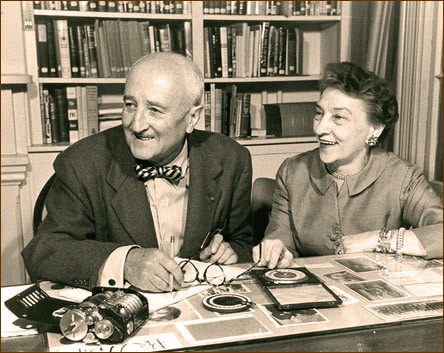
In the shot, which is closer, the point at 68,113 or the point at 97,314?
the point at 97,314

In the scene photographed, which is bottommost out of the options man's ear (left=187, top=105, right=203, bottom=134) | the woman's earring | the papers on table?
the papers on table

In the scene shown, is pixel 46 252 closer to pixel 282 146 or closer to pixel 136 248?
pixel 136 248

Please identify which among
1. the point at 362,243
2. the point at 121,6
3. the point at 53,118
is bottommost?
the point at 362,243

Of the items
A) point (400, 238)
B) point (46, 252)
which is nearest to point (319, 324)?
point (400, 238)

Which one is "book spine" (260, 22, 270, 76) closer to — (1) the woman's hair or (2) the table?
(1) the woman's hair

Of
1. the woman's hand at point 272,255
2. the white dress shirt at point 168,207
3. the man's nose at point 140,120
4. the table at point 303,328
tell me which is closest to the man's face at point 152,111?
the man's nose at point 140,120

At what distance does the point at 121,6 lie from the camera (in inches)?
130

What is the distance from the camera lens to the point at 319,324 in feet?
3.86

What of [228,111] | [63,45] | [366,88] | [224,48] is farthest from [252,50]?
[366,88]

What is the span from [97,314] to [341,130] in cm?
126

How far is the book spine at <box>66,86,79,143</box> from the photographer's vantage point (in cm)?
330

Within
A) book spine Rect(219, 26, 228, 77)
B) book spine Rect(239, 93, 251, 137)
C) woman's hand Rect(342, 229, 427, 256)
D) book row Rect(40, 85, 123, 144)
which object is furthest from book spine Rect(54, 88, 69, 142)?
woman's hand Rect(342, 229, 427, 256)

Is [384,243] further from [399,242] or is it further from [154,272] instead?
[154,272]

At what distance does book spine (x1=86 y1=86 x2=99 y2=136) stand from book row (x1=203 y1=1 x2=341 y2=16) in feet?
2.81
